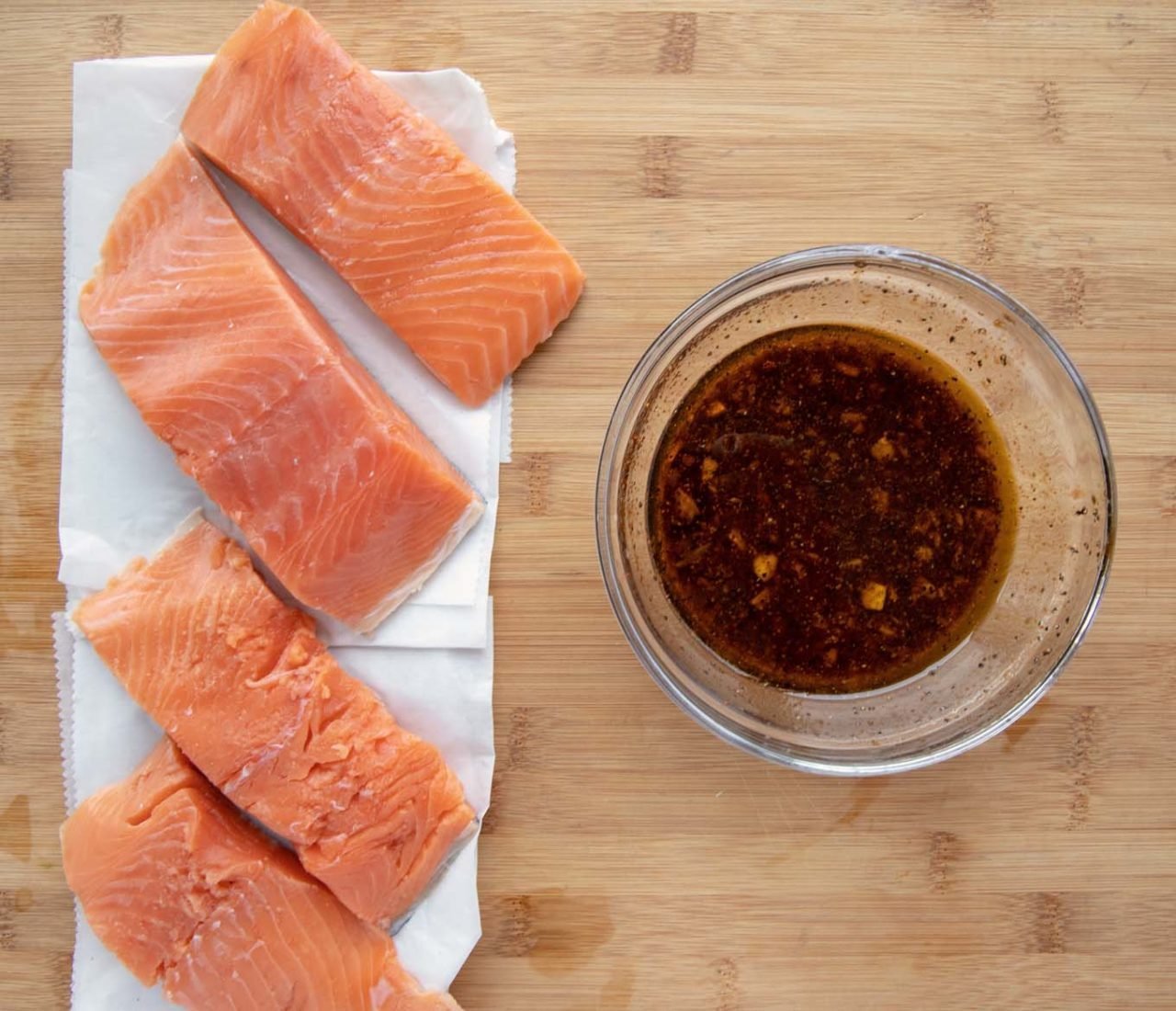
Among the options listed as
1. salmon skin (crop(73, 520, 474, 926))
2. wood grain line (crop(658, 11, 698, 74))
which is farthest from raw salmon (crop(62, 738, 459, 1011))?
wood grain line (crop(658, 11, 698, 74))

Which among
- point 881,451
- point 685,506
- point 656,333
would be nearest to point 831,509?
point 881,451

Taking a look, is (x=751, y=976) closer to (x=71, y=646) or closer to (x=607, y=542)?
(x=607, y=542)

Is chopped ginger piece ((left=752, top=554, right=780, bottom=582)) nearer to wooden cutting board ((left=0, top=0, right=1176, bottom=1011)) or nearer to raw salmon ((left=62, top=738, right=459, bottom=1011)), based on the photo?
wooden cutting board ((left=0, top=0, right=1176, bottom=1011))

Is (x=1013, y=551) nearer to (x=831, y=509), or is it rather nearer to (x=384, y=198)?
(x=831, y=509)

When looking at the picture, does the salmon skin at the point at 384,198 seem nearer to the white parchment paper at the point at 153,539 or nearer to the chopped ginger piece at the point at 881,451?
the white parchment paper at the point at 153,539

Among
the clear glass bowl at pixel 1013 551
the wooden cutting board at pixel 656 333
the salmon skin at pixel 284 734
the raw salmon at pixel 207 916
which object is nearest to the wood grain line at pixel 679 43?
the wooden cutting board at pixel 656 333

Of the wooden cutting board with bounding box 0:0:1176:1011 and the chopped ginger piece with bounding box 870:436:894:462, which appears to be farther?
the wooden cutting board with bounding box 0:0:1176:1011
